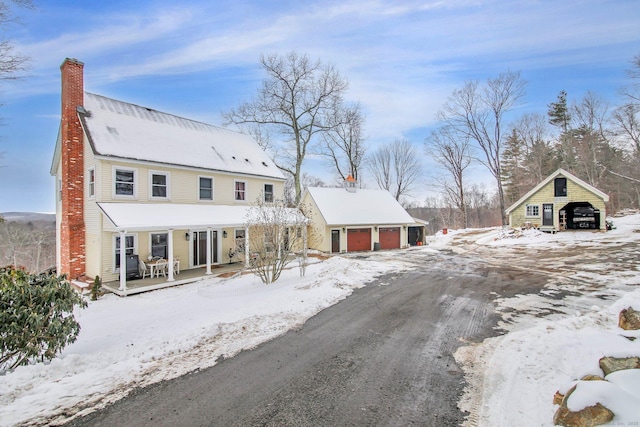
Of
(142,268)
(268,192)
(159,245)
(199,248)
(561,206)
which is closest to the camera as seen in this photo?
(142,268)

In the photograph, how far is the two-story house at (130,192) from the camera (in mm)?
11984

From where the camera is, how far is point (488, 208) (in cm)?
5159

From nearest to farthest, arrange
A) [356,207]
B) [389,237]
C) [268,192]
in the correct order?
[268,192], [356,207], [389,237]

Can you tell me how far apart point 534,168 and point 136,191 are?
4362 cm

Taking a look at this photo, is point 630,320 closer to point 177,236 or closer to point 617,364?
point 617,364

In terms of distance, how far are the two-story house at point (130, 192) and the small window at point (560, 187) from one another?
25360mm

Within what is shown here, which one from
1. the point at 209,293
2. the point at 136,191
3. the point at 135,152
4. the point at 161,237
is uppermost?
the point at 135,152

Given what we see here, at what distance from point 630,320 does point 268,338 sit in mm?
6775

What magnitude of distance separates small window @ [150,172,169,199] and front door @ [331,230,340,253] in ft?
39.9

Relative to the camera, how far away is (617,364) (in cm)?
332

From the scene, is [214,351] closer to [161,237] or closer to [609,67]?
[161,237]

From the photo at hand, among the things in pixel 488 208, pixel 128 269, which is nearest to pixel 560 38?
pixel 128 269

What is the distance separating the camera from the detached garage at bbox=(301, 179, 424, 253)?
22.3m

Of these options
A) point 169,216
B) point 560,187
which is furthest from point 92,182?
point 560,187
